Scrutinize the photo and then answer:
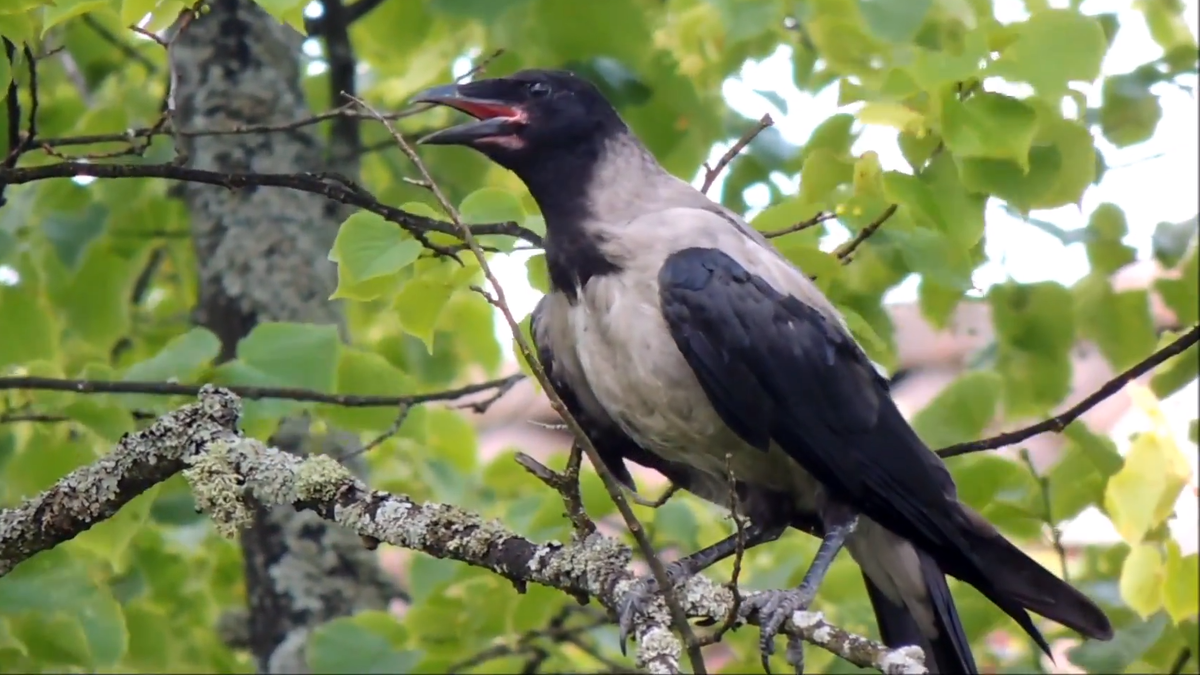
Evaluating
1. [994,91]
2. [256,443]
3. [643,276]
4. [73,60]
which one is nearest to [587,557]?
[256,443]

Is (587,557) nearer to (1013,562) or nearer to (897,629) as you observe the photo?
(1013,562)

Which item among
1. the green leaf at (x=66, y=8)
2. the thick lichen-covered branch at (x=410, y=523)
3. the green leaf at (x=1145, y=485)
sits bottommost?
the thick lichen-covered branch at (x=410, y=523)

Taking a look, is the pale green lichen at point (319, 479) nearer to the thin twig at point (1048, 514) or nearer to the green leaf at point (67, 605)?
the green leaf at point (67, 605)

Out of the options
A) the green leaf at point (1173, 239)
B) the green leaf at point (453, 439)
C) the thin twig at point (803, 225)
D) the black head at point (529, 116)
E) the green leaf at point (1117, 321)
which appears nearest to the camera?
the thin twig at point (803, 225)

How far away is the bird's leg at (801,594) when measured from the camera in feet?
8.07

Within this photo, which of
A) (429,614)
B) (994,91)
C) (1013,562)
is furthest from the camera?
(429,614)

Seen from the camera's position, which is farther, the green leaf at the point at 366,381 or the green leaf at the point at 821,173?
the green leaf at the point at 366,381

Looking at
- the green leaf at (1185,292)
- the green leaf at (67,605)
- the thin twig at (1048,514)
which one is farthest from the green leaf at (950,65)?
the green leaf at (67,605)

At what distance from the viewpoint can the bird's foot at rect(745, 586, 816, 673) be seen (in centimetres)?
245

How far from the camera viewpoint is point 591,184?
131 inches

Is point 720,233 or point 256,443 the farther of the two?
point 720,233

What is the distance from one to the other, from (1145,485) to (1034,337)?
1.04 m

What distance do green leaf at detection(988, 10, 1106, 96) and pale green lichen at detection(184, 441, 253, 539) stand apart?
1.46 m

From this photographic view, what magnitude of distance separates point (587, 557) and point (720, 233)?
3.29 ft
